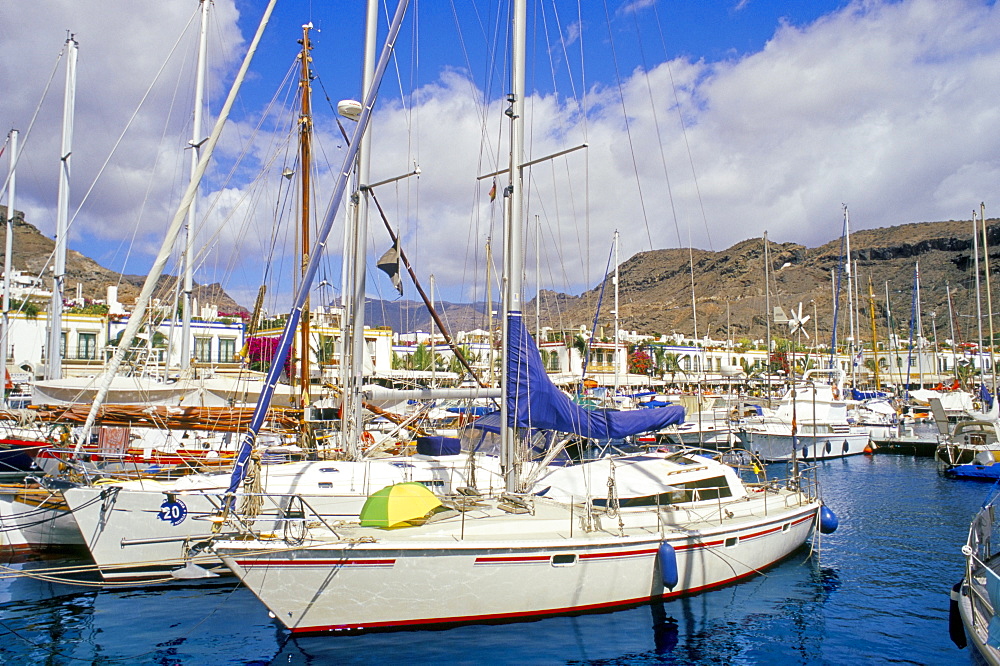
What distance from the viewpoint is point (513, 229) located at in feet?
44.7

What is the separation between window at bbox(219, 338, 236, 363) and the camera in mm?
53031

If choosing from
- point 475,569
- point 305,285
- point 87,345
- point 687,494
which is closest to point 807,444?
point 687,494

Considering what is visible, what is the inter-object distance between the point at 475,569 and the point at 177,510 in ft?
23.5

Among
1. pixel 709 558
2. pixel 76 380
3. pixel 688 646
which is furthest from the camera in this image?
pixel 76 380

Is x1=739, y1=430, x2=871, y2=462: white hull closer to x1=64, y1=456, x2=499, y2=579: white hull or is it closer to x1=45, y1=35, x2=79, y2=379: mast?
x1=64, y1=456, x2=499, y2=579: white hull

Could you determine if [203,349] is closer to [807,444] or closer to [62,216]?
[62,216]

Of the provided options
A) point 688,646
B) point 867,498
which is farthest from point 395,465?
point 867,498

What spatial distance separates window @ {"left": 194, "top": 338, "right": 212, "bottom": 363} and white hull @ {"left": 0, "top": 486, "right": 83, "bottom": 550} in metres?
36.3

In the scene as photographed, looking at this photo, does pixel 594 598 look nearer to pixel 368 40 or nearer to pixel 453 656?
pixel 453 656

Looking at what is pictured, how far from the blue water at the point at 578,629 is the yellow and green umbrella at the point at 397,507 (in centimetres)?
186

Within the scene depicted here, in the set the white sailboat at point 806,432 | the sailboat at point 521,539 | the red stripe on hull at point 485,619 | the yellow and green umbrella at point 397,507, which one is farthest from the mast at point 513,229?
the white sailboat at point 806,432

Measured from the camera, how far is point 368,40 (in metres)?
17.0

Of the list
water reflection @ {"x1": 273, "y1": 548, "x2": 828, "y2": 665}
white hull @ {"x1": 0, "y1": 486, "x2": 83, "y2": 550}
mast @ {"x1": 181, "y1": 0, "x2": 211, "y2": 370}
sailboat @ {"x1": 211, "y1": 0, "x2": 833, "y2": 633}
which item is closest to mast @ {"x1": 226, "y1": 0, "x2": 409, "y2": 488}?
sailboat @ {"x1": 211, "y1": 0, "x2": 833, "y2": 633}

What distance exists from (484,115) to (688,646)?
13.1 meters
